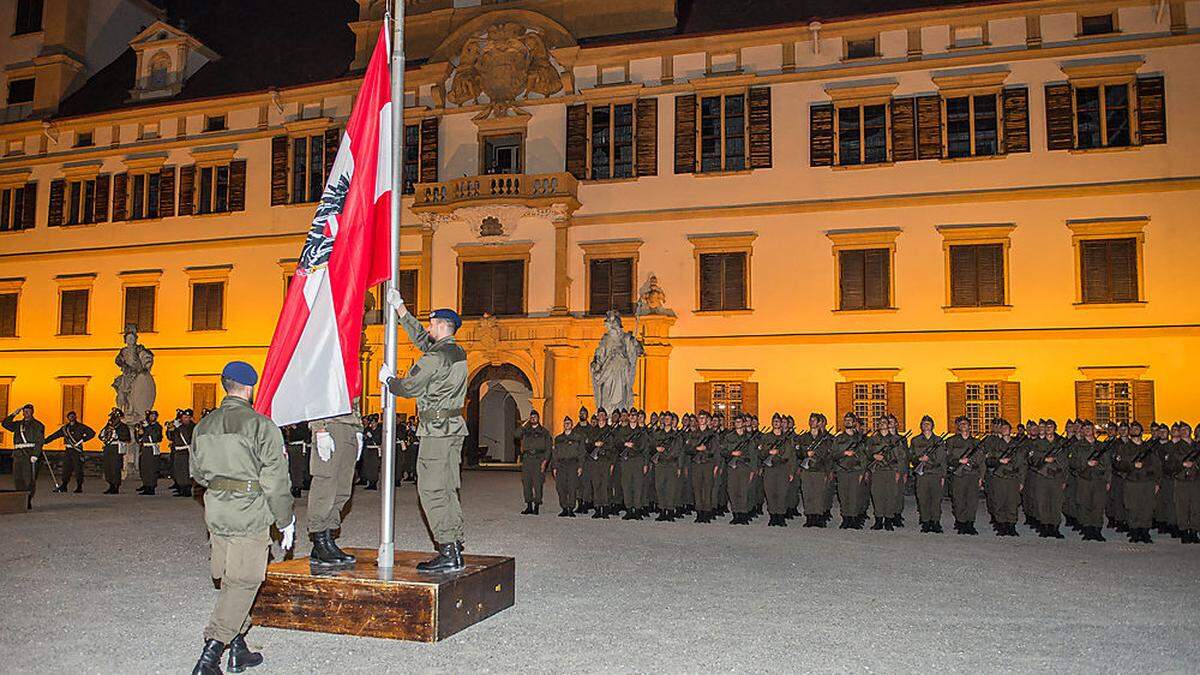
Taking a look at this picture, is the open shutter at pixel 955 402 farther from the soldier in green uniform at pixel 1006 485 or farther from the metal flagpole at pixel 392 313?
the metal flagpole at pixel 392 313

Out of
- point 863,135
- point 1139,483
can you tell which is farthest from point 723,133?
point 1139,483

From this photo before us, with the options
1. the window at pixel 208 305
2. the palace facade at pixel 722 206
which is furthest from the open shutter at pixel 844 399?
A: the window at pixel 208 305

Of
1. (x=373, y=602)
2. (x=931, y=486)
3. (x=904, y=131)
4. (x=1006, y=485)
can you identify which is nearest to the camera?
(x=373, y=602)

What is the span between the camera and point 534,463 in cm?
1645

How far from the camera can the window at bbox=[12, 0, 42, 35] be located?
34031mm

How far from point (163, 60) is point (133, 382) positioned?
13.0m

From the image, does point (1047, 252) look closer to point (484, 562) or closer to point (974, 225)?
point (974, 225)

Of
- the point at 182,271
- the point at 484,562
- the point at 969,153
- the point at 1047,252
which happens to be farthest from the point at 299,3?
the point at 484,562

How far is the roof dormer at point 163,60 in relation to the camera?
31625 millimetres

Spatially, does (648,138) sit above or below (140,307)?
above

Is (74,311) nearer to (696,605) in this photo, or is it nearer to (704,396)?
(704,396)

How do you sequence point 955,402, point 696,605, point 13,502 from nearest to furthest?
point 696,605
point 13,502
point 955,402

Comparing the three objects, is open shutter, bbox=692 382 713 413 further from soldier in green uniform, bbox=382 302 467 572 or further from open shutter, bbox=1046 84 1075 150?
soldier in green uniform, bbox=382 302 467 572

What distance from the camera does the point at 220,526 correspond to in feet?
19.6
